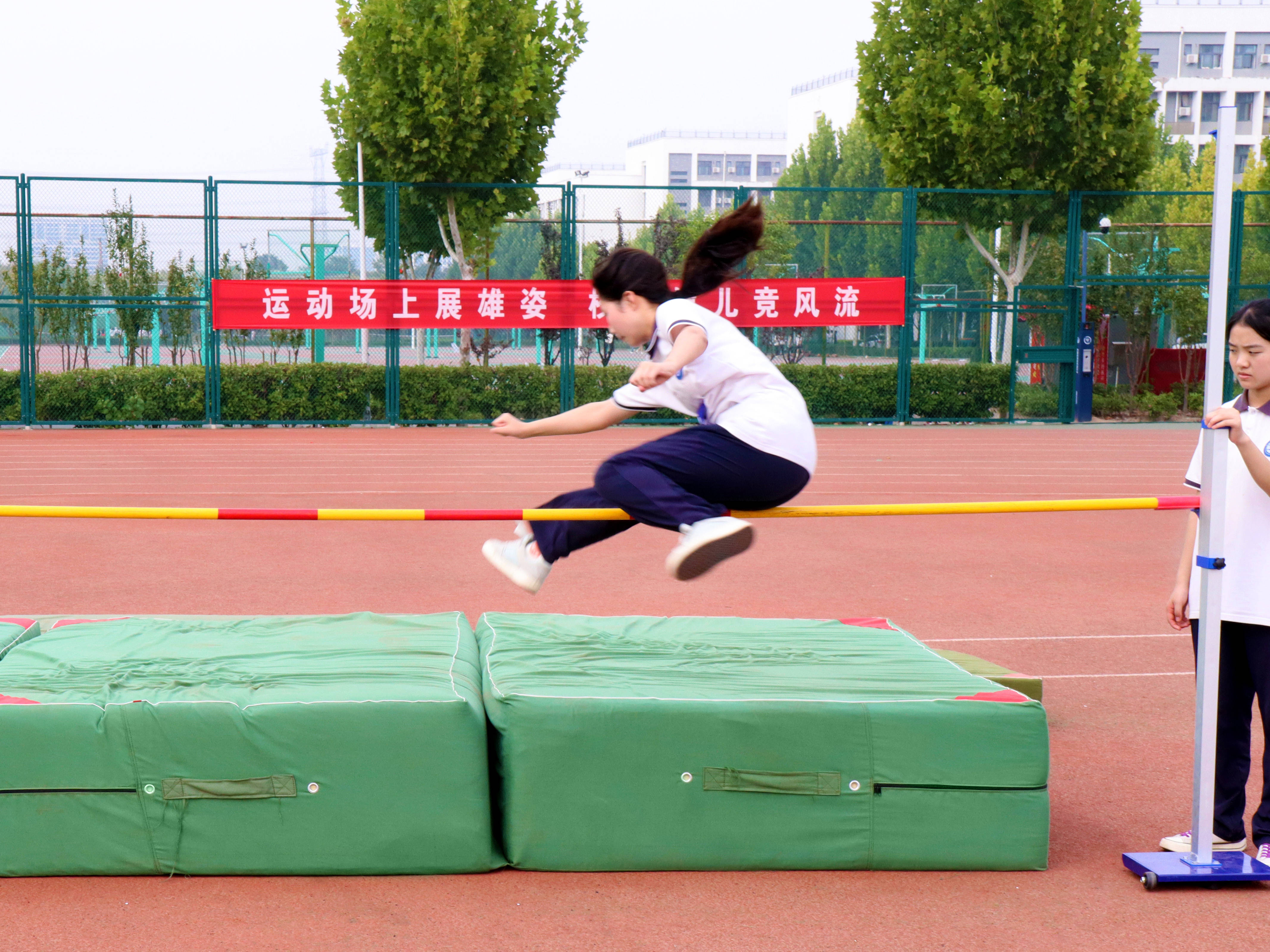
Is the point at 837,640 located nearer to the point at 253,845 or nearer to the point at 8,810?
the point at 253,845

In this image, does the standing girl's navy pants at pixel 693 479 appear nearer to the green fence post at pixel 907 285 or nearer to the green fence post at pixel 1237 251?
the green fence post at pixel 907 285

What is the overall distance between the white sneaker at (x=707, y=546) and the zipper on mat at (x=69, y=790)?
1.68 metres

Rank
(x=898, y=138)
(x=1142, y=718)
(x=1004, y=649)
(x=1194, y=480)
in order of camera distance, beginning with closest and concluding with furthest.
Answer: (x=1194, y=480)
(x=1142, y=718)
(x=1004, y=649)
(x=898, y=138)

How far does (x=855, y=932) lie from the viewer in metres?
3.24

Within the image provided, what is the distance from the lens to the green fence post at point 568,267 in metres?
16.7

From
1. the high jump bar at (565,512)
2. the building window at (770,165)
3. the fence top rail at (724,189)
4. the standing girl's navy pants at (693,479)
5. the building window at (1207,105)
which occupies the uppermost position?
the building window at (770,165)

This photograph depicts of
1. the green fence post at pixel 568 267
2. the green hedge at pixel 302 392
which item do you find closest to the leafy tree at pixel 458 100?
the green fence post at pixel 568 267

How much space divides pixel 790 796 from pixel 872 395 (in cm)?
1506

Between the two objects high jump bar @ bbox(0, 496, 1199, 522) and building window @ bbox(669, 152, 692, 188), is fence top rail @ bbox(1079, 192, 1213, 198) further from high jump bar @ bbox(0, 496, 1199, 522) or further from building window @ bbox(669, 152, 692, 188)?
building window @ bbox(669, 152, 692, 188)

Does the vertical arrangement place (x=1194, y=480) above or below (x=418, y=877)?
above

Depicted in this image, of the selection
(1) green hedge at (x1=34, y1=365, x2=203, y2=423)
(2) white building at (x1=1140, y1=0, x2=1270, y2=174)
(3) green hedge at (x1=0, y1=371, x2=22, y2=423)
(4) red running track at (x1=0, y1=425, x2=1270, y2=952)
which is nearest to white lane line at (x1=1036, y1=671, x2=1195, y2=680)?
(4) red running track at (x1=0, y1=425, x2=1270, y2=952)

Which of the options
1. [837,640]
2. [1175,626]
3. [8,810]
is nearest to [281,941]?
[8,810]

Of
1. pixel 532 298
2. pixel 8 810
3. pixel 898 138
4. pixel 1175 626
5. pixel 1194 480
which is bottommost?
pixel 8 810

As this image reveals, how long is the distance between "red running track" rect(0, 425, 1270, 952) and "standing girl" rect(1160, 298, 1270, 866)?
0.26 meters
